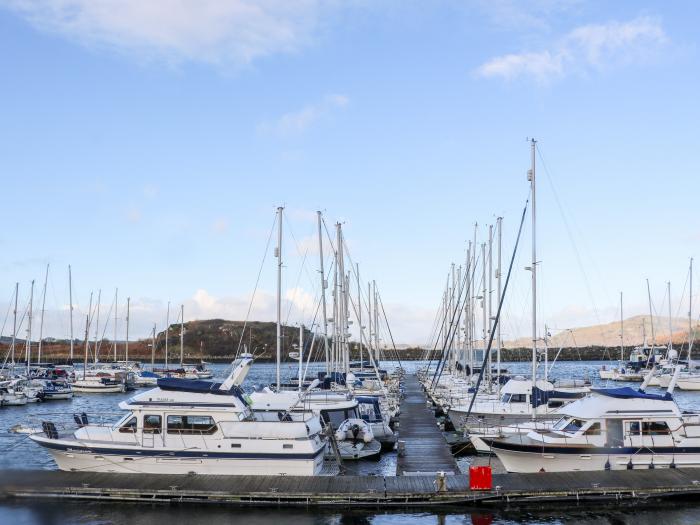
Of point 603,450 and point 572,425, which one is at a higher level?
point 572,425

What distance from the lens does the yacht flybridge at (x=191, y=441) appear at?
78.1 ft

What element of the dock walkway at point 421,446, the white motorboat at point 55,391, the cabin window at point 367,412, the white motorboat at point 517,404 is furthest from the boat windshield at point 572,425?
the white motorboat at point 55,391

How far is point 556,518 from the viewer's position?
21.2 m

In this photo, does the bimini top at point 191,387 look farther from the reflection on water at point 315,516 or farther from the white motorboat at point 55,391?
the white motorboat at point 55,391

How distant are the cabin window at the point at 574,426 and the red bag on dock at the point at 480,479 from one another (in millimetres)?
4427

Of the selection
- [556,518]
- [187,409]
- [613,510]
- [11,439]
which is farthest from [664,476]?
[11,439]

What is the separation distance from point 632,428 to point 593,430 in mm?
1273

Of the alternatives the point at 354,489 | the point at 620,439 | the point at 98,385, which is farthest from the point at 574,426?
the point at 98,385

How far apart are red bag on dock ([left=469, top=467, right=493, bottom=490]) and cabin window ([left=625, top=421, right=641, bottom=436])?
551 centimetres

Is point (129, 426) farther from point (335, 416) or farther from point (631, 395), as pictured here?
point (631, 395)

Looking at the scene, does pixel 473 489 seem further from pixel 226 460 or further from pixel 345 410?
pixel 345 410

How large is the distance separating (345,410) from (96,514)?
46.7ft

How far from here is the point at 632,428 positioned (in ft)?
78.9

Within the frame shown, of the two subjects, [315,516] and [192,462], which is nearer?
[315,516]
